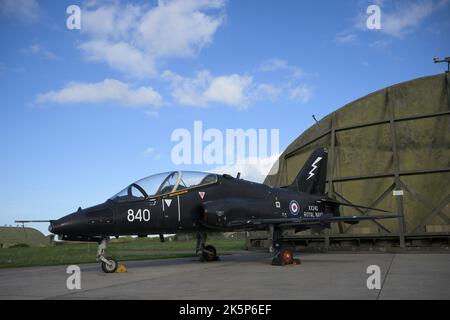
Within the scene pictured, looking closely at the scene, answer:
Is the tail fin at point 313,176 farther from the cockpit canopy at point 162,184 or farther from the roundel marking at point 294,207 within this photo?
the cockpit canopy at point 162,184

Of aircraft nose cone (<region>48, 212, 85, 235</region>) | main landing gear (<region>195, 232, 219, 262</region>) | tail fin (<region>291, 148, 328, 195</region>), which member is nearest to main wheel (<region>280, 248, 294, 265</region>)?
Answer: main landing gear (<region>195, 232, 219, 262</region>)

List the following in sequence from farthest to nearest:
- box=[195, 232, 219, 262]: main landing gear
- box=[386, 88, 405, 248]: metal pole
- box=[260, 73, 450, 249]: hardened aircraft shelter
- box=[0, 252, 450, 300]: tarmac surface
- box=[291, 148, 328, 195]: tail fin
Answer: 1. box=[260, 73, 450, 249]: hardened aircraft shelter
2. box=[386, 88, 405, 248]: metal pole
3. box=[291, 148, 328, 195]: tail fin
4. box=[195, 232, 219, 262]: main landing gear
5. box=[0, 252, 450, 300]: tarmac surface

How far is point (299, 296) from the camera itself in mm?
6707

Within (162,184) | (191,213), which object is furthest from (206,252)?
(162,184)

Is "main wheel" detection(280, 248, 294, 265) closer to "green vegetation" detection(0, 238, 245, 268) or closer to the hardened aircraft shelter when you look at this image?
"green vegetation" detection(0, 238, 245, 268)

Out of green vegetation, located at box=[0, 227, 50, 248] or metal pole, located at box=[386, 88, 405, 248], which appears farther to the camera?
green vegetation, located at box=[0, 227, 50, 248]

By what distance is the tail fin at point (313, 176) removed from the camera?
17.9 meters

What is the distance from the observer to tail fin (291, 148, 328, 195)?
17.9 meters

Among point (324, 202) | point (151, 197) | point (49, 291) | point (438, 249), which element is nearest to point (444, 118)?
point (438, 249)

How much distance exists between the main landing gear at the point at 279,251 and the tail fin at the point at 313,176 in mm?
4903

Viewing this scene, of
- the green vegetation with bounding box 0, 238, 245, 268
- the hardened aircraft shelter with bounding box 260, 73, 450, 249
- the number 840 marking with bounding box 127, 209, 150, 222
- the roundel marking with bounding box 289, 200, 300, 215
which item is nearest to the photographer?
the number 840 marking with bounding box 127, 209, 150, 222

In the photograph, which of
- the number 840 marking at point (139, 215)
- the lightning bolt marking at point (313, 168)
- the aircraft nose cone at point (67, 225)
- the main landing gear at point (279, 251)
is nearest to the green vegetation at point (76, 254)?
the number 840 marking at point (139, 215)
